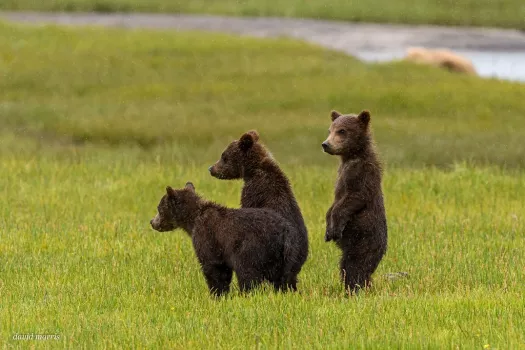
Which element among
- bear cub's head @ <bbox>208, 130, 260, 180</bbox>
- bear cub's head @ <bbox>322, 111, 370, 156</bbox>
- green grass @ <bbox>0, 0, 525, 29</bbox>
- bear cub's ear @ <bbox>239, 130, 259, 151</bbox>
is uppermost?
bear cub's head @ <bbox>322, 111, 370, 156</bbox>

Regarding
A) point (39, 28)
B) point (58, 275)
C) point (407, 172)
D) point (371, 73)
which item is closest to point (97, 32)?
point (39, 28)

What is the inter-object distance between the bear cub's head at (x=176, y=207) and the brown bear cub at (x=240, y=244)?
0.04m

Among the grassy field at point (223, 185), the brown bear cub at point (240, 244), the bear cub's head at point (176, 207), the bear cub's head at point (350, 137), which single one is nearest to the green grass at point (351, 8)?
the grassy field at point (223, 185)

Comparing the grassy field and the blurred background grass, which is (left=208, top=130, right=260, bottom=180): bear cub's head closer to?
the grassy field

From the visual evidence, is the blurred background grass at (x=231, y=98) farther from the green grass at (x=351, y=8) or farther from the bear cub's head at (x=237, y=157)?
the green grass at (x=351, y=8)

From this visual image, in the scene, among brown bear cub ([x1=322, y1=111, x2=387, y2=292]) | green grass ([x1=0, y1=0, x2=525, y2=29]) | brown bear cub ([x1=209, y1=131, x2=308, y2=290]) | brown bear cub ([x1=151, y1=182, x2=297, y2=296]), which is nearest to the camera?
brown bear cub ([x1=151, y1=182, x2=297, y2=296])

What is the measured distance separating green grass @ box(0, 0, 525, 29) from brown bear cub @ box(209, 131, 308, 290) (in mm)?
31684

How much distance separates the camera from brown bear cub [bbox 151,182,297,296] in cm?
874

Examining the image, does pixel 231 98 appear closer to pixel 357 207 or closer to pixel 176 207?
pixel 176 207

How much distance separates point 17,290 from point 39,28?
22.1 metres

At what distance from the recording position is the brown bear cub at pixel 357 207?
30.5 ft

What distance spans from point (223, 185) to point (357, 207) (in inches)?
257

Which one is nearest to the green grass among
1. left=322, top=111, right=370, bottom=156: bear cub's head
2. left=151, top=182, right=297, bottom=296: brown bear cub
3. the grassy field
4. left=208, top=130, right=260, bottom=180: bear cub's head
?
the grassy field

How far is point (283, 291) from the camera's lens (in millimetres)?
9070
